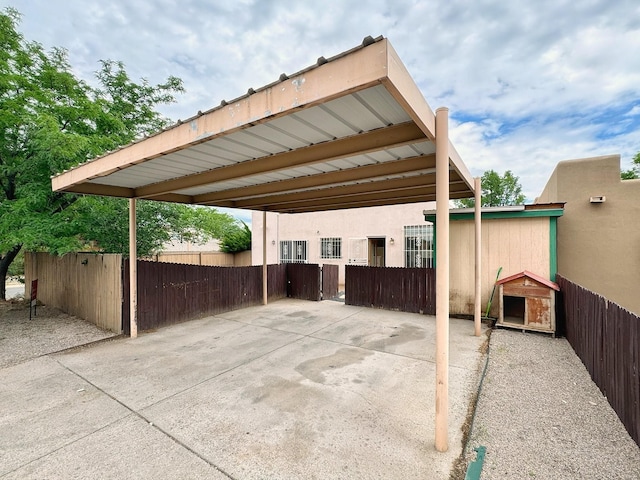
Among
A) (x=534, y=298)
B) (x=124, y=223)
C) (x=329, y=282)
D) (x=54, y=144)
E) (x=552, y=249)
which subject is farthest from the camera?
(x=329, y=282)

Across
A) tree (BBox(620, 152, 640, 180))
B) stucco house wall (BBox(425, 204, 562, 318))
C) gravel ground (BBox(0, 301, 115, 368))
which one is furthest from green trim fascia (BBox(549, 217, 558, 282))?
tree (BBox(620, 152, 640, 180))

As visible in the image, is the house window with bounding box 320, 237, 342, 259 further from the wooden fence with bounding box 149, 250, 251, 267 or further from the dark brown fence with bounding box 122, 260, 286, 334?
the dark brown fence with bounding box 122, 260, 286, 334

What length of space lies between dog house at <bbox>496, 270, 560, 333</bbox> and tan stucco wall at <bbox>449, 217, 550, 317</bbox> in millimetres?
720

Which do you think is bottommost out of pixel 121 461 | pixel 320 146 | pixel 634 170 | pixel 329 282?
pixel 121 461

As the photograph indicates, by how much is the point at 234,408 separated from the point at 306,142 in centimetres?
298

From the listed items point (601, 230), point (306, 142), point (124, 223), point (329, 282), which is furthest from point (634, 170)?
point (124, 223)

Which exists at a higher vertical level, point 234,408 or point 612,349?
point 612,349

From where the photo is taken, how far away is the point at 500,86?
8.73m

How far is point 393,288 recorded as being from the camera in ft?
25.4

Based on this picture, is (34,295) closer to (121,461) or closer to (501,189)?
(121,461)

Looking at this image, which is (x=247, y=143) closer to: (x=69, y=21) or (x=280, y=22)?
(x=280, y=22)

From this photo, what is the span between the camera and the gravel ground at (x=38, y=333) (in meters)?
4.62

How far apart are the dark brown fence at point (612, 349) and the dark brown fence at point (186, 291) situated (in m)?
7.04

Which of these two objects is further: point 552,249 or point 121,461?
point 552,249
